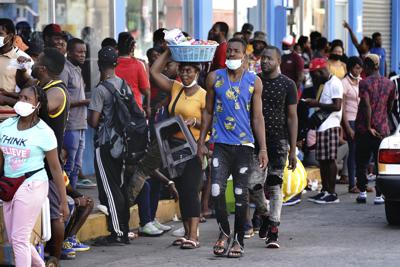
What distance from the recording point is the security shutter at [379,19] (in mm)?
25922

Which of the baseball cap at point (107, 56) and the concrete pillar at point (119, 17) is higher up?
the concrete pillar at point (119, 17)

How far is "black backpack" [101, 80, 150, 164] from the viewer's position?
10.1 meters

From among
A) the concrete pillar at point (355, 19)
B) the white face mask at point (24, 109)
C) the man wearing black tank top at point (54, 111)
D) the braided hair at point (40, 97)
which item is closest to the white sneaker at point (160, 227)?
the man wearing black tank top at point (54, 111)

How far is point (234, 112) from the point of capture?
9.38m

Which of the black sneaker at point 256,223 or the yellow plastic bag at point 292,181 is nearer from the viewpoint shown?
the black sneaker at point 256,223

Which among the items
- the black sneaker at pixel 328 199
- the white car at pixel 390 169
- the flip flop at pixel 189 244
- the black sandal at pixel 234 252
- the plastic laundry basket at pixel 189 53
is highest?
the plastic laundry basket at pixel 189 53

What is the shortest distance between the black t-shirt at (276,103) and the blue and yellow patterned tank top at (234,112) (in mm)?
598

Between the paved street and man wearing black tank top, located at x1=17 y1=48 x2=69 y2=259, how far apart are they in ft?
2.41

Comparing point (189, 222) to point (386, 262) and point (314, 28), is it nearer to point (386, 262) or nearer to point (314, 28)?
point (386, 262)

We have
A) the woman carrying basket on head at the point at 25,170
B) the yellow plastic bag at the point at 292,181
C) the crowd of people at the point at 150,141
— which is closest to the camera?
the woman carrying basket on head at the point at 25,170

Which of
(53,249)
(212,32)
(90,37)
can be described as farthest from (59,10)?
(53,249)

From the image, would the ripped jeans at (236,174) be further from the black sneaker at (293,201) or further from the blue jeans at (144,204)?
the black sneaker at (293,201)

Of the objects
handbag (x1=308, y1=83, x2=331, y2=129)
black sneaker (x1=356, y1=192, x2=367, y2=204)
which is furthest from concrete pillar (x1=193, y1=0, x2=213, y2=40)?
black sneaker (x1=356, y1=192, x2=367, y2=204)

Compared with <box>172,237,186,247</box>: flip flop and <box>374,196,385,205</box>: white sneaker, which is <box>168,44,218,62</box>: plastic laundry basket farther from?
<box>374,196,385,205</box>: white sneaker
